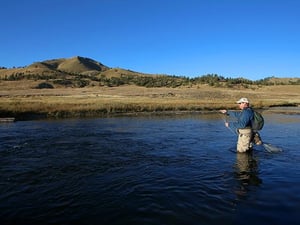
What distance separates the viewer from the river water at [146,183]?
8.15m

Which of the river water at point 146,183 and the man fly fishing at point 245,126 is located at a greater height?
the man fly fishing at point 245,126

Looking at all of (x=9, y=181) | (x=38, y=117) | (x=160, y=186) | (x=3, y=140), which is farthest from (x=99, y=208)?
(x=38, y=117)

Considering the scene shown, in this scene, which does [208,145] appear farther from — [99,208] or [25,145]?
[99,208]

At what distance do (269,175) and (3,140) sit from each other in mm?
13115

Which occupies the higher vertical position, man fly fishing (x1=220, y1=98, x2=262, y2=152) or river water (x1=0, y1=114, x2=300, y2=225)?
man fly fishing (x1=220, y1=98, x2=262, y2=152)

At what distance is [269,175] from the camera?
38.2 ft

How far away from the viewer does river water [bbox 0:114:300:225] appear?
8148 millimetres

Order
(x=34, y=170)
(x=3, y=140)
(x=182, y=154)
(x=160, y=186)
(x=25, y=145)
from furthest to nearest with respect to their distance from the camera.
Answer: (x=3, y=140), (x=25, y=145), (x=182, y=154), (x=34, y=170), (x=160, y=186)

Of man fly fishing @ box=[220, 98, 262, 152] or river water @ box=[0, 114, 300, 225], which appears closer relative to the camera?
river water @ box=[0, 114, 300, 225]

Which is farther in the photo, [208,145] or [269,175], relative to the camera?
[208,145]

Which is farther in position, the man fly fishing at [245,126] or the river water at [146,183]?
the man fly fishing at [245,126]

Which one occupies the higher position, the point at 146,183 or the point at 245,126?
the point at 245,126

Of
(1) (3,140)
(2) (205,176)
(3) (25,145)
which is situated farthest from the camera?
(1) (3,140)

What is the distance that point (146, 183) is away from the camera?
10.7 meters
